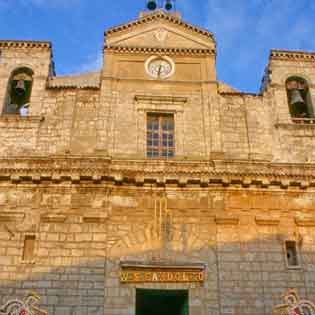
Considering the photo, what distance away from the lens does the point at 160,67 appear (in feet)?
59.5

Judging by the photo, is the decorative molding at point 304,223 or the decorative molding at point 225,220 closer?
the decorative molding at point 225,220

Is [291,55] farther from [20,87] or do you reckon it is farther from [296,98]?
[20,87]

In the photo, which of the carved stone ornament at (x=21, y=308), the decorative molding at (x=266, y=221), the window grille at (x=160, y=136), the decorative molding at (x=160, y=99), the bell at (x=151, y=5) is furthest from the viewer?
the bell at (x=151, y=5)

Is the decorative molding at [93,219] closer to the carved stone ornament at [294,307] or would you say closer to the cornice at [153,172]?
the cornice at [153,172]

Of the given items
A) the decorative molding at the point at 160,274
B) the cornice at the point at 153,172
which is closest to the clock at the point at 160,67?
the cornice at the point at 153,172

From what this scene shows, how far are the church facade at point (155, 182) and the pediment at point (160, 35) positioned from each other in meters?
0.06

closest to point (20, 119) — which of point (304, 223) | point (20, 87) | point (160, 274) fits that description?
point (20, 87)

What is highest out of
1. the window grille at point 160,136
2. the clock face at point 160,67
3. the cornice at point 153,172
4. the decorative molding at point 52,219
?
the clock face at point 160,67

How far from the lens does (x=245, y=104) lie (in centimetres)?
1759

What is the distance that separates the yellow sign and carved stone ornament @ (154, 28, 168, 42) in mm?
8178

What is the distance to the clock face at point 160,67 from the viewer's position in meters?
18.0

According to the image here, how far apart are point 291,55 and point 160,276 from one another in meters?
9.03

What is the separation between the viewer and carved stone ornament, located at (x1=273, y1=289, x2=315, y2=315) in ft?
46.0

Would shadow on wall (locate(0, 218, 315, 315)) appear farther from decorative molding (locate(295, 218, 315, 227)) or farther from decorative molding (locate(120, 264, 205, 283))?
decorative molding (locate(295, 218, 315, 227))
